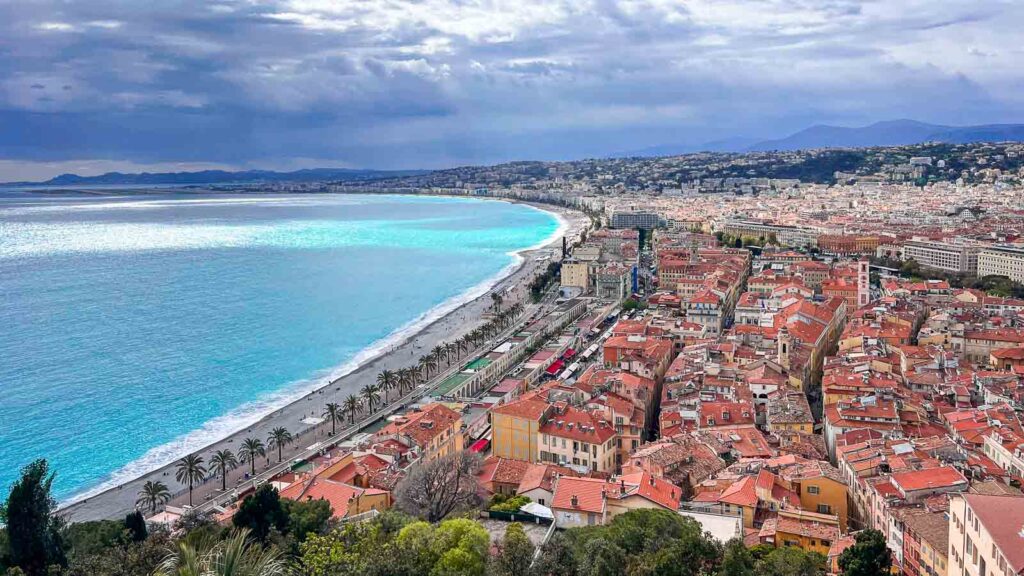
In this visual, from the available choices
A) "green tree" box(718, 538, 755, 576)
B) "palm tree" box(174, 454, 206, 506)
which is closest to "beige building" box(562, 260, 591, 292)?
"palm tree" box(174, 454, 206, 506)

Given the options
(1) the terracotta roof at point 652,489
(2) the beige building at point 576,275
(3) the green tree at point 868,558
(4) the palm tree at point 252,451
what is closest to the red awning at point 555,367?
(4) the palm tree at point 252,451

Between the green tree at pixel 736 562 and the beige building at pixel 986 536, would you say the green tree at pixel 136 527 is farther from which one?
the beige building at pixel 986 536

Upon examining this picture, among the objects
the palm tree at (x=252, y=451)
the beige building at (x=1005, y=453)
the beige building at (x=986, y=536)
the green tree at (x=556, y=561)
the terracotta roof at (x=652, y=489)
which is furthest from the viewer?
the palm tree at (x=252, y=451)

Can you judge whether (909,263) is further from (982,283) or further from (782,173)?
(782,173)

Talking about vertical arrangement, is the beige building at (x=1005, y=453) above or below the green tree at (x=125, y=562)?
below

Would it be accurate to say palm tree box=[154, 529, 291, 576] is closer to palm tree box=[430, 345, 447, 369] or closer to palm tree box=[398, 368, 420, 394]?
palm tree box=[398, 368, 420, 394]

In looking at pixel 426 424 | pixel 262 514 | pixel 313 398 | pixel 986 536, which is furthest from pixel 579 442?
pixel 313 398

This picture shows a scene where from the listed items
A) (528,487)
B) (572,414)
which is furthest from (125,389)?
(528,487)
